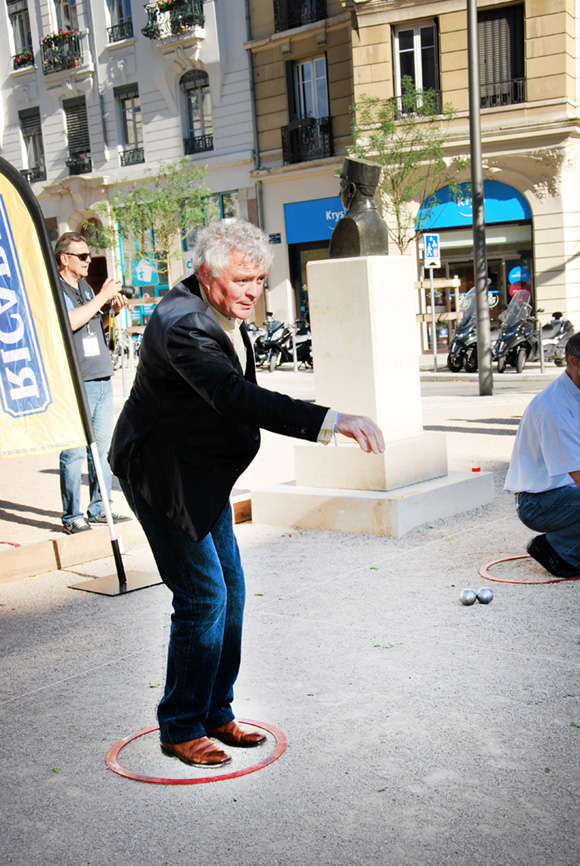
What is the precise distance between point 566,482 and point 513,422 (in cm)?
680

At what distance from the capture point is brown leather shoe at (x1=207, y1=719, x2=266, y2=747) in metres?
3.41

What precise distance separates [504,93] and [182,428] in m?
22.8

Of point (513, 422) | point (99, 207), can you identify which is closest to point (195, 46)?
point (99, 207)

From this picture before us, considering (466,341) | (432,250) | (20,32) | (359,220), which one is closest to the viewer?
(359,220)

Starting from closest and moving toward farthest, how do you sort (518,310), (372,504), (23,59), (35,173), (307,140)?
(372,504) → (518,310) → (307,140) → (23,59) → (35,173)

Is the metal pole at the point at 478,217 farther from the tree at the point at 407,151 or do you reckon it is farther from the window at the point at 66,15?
the window at the point at 66,15

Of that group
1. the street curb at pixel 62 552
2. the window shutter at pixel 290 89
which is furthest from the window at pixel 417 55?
the street curb at pixel 62 552

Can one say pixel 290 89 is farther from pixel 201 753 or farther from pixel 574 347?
pixel 201 753

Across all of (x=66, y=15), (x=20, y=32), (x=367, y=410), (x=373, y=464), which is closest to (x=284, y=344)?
(x=367, y=410)

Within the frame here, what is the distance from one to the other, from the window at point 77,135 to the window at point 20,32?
277cm

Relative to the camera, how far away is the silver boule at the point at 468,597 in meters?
4.87

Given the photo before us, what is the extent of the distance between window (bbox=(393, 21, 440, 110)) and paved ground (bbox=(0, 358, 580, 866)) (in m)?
20.6

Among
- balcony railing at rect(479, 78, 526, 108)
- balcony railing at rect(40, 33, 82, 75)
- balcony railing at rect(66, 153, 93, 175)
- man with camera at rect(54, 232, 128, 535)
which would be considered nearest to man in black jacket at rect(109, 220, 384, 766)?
man with camera at rect(54, 232, 128, 535)

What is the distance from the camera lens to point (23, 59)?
36188 millimetres
